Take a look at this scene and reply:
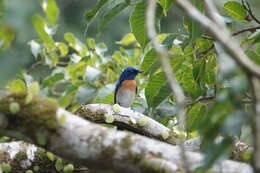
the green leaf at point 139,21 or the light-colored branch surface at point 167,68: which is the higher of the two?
the green leaf at point 139,21

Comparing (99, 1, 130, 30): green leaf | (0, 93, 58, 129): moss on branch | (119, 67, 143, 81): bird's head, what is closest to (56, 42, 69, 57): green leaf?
(119, 67, 143, 81): bird's head

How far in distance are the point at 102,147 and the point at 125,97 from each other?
4463 millimetres

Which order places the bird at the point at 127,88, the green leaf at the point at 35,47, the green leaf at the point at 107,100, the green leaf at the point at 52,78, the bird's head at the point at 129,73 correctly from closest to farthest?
the green leaf at the point at 107,100
the green leaf at the point at 52,78
the green leaf at the point at 35,47
the bird's head at the point at 129,73
the bird at the point at 127,88

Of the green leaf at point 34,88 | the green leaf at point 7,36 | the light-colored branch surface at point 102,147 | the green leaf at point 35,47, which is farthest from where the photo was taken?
the green leaf at point 35,47

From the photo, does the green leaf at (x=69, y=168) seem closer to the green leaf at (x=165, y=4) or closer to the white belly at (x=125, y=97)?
the green leaf at (x=165, y=4)

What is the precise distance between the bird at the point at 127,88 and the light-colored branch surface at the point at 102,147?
395 centimetres

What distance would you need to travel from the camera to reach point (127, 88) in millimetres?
6727

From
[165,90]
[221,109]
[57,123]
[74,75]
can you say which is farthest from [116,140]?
[74,75]

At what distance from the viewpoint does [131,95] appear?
6.62 m

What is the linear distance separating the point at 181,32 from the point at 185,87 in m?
0.38

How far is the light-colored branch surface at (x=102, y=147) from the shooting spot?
7.37ft

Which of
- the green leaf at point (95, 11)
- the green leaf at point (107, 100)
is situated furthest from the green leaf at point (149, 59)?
the green leaf at point (107, 100)

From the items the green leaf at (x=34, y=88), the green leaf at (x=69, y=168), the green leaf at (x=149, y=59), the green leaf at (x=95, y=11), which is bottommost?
the green leaf at (x=69, y=168)

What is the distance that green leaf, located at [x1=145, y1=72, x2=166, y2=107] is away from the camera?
137 inches
